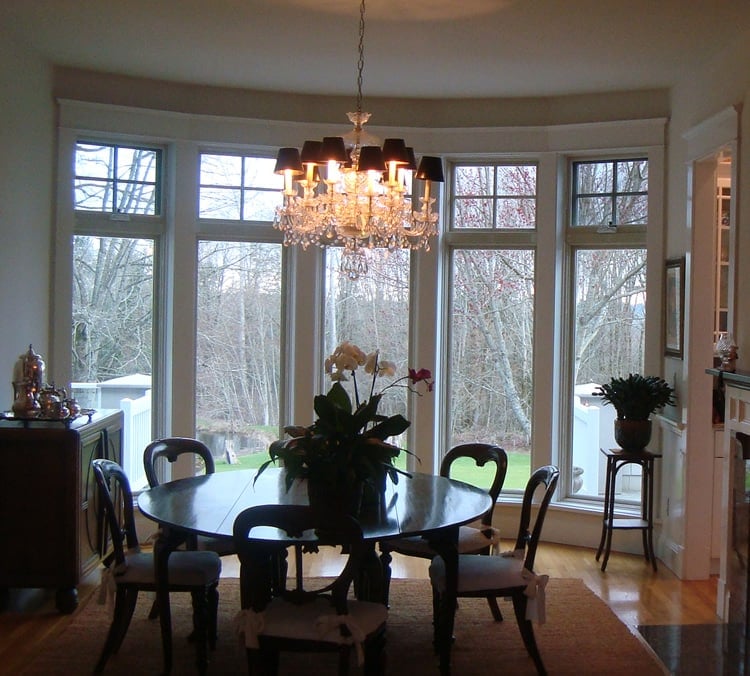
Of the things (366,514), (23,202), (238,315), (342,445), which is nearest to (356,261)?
(342,445)

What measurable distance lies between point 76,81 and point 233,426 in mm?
2431

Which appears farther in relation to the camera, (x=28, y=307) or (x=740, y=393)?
(x=28, y=307)

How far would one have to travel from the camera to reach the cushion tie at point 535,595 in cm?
348

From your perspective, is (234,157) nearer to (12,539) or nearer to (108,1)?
(108,1)

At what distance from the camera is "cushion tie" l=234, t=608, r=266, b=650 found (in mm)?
2955

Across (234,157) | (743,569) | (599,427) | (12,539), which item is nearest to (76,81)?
(234,157)

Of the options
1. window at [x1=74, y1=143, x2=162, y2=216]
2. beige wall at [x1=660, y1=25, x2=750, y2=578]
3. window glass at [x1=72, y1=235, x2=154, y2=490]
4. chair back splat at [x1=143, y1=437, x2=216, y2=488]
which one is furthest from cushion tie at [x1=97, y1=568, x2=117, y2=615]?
beige wall at [x1=660, y1=25, x2=750, y2=578]

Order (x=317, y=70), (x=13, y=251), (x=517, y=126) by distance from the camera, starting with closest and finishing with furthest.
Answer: (x=13, y=251) < (x=317, y=70) < (x=517, y=126)

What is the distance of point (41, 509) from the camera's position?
4.21 m

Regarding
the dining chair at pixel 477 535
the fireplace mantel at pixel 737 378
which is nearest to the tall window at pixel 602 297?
Result: the fireplace mantel at pixel 737 378

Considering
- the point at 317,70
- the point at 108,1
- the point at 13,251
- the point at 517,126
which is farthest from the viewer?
the point at 517,126

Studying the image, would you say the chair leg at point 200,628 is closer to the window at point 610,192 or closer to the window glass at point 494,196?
the window glass at point 494,196

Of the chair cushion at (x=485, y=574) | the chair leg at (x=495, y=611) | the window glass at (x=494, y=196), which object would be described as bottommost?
the chair leg at (x=495, y=611)

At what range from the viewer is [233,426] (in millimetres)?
5793
